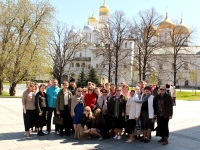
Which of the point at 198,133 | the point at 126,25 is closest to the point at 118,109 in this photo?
the point at 198,133

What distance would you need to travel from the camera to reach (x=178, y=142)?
761 centimetres

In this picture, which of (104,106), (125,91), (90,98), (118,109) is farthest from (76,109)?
(125,91)

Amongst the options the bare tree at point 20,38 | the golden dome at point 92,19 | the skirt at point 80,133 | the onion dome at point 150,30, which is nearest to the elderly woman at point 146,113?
the skirt at point 80,133

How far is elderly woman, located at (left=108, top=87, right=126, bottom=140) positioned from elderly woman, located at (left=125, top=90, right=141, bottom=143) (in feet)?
0.59

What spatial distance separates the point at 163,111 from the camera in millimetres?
7309

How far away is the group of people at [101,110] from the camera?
292 inches

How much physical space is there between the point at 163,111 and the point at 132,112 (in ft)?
3.17

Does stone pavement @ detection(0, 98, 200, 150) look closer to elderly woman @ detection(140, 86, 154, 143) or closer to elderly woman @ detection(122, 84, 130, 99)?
elderly woman @ detection(140, 86, 154, 143)

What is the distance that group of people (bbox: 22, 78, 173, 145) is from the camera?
741 cm

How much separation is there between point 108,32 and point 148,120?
91.7 ft

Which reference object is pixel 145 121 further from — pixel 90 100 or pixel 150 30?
pixel 150 30

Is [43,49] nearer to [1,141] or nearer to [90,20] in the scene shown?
[1,141]

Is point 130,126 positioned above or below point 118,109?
below

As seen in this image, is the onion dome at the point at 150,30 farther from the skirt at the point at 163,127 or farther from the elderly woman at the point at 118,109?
the skirt at the point at 163,127
